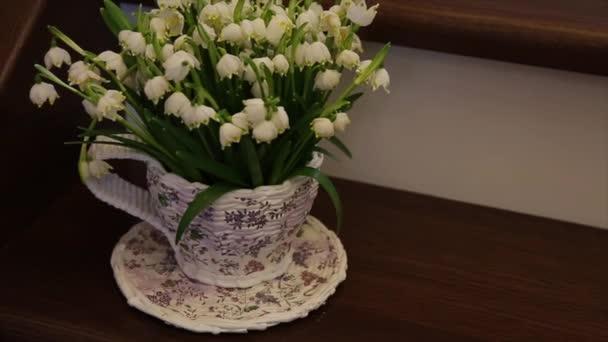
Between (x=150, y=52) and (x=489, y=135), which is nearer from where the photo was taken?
(x=150, y=52)

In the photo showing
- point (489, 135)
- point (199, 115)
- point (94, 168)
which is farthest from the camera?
point (489, 135)

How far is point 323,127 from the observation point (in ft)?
1.92

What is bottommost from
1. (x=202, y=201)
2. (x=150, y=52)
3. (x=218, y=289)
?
(x=218, y=289)

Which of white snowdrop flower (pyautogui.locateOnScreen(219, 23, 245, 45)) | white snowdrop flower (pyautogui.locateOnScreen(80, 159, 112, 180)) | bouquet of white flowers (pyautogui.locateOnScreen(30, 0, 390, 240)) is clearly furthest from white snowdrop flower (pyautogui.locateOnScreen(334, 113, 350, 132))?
white snowdrop flower (pyautogui.locateOnScreen(80, 159, 112, 180))

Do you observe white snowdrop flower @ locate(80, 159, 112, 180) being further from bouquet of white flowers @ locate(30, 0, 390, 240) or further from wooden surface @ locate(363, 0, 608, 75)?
wooden surface @ locate(363, 0, 608, 75)

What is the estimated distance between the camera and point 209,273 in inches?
27.0

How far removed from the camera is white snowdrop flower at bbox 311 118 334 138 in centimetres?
58

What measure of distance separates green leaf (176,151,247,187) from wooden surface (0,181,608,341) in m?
0.14

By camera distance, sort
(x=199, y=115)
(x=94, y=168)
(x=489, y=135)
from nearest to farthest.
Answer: (x=199, y=115)
(x=94, y=168)
(x=489, y=135)

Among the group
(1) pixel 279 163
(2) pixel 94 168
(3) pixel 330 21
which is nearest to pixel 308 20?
(3) pixel 330 21

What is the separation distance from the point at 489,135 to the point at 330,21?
0.32 metres

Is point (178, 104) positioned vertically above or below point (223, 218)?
above

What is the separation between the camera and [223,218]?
623 mm

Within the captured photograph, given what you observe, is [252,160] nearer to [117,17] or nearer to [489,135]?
[117,17]
